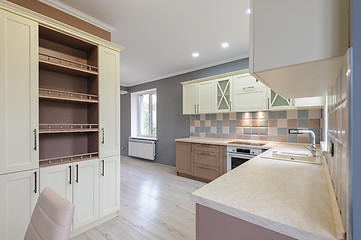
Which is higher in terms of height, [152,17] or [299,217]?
[152,17]

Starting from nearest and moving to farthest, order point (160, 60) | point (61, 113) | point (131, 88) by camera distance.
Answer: point (61, 113) → point (160, 60) → point (131, 88)

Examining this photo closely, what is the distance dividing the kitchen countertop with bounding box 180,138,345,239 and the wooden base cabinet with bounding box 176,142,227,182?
6.74ft

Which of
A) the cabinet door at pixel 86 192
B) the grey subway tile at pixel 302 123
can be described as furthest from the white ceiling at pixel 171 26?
the cabinet door at pixel 86 192

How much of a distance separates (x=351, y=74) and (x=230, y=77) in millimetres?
3115

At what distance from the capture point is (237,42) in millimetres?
2977

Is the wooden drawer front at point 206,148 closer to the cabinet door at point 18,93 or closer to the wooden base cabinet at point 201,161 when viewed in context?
the wooden base cabinet at point 201,161

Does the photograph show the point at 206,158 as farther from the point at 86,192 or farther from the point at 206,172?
the point at 86,192

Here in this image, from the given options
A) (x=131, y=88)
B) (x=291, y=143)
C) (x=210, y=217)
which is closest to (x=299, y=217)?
(x=210, y=217)

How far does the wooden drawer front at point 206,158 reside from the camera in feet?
11.0

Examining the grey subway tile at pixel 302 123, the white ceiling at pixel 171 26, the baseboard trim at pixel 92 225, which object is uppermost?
the white ceiling at pixel 171 26

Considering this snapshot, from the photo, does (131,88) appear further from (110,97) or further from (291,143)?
(291,143)

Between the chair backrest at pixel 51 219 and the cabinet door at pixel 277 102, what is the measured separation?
10.1 ft

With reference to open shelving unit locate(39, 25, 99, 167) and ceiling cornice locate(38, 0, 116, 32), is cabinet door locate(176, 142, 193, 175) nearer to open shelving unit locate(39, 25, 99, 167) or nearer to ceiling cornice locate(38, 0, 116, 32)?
open shelving unit locate(39, 25, 99, 167)

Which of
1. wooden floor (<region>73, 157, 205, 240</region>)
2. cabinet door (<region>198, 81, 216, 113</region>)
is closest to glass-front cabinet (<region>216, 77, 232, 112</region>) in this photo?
cabinet door (<region>198, 81, 216, 113</region>)
